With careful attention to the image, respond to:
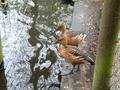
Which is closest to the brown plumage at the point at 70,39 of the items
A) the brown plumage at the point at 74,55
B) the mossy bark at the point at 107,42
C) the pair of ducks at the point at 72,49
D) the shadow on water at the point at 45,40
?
the pair of ducks at the point at 72,49

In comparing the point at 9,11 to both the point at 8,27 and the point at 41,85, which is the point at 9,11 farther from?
the point at 41,85

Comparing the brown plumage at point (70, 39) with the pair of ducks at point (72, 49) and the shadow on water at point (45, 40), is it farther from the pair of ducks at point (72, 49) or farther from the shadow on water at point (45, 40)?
the shadow on water at point (45, 40)

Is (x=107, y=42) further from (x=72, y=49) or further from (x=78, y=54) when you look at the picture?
(x=72, y=49)

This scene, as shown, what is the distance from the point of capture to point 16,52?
21.3ft

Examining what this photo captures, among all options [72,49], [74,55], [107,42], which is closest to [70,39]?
[72,49]

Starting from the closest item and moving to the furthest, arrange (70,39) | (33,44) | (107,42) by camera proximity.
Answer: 1. (107,42)
2. (70,39)
3. (33,44)

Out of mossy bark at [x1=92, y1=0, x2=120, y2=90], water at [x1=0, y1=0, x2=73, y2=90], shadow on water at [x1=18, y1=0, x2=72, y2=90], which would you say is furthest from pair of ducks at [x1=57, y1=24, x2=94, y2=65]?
mossy bark at [x1=92, y1=0, x2=120, y2=90]

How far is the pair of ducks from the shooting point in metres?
5.18

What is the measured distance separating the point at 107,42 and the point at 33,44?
3.98 metres

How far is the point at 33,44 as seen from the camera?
6820 mm

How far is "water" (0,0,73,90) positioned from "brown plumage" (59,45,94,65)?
23 centimetres

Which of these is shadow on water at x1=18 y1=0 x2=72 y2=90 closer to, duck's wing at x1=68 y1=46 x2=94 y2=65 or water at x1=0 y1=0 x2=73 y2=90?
water at x1=0 y1=0 x2=73 y2=90

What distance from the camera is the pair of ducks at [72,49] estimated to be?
5.18 metres

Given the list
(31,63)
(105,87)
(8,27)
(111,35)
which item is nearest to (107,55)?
(111,35)
